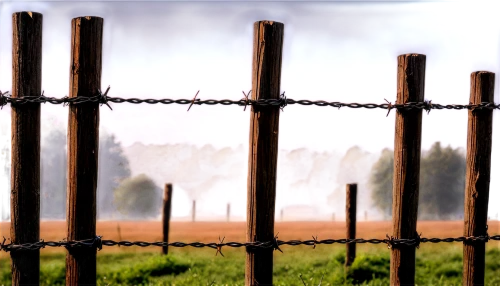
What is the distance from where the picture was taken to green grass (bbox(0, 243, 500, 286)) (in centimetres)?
1134

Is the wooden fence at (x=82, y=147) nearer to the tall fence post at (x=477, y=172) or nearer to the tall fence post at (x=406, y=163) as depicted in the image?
the tall fence post at (x=406, y=163)

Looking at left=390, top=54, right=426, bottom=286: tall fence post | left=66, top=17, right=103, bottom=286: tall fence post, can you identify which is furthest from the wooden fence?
left=390, top=54, right=426, bottom=286: tall fence post

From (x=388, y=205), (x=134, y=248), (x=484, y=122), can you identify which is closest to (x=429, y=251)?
(x=134, y=248)

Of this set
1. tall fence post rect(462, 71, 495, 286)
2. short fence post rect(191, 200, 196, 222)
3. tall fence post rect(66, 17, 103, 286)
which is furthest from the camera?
short fence post rect(191, 200, 196, 222)

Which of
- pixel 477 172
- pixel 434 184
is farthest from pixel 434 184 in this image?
pixel 477 172

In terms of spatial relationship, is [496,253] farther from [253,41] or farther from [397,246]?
[253,41]

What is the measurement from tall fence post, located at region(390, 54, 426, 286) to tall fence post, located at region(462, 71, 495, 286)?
0.57m

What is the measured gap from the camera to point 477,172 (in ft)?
17.7

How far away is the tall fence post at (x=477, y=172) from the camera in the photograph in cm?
534

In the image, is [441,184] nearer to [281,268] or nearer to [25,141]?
[281,268]

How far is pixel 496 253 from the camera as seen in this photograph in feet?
51.4

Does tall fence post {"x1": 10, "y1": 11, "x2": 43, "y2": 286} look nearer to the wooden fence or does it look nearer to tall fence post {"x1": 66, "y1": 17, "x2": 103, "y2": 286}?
the wooden fence

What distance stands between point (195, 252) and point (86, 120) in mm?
10842

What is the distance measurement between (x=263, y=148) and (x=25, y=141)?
1656mm
